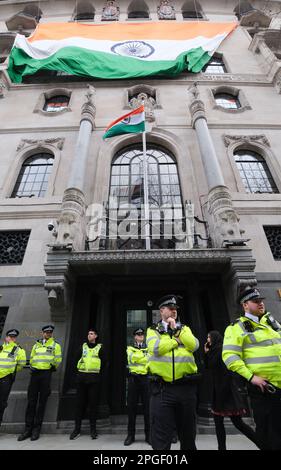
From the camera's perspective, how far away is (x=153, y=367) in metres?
3.14

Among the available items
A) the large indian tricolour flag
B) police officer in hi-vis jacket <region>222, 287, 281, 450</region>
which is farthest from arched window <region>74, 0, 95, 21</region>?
police officer in hi-vis jacket <region>222, 287, 281, 450</region>

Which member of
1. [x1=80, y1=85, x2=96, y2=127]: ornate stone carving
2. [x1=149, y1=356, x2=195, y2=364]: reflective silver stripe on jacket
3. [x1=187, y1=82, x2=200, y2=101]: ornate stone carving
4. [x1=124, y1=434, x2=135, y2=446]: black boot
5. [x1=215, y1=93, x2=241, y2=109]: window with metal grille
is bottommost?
[x1=124, y1=434, x2=135, y2=446]: black boot

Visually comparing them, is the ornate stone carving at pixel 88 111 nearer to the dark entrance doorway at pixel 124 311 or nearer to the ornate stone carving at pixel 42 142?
the ornate stone carving at pixel 42 142

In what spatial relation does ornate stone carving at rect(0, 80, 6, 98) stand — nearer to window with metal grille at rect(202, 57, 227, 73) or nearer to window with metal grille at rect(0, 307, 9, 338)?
window with metal grille at rect(202, 57, 227, 73)

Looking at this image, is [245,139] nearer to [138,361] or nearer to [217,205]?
[217,205]

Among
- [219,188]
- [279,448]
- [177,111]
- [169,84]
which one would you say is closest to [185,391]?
[279,448]

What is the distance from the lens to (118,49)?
15.9 metres

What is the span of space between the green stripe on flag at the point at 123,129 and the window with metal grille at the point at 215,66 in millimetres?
9961

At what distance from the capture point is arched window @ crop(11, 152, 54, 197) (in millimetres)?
11266

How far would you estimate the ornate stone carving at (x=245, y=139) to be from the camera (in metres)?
12.1

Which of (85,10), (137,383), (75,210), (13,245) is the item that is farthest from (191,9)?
(137,383)

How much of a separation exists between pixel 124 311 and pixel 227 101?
43.8ft

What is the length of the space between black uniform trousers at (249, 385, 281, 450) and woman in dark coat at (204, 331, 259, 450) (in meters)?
1.30
